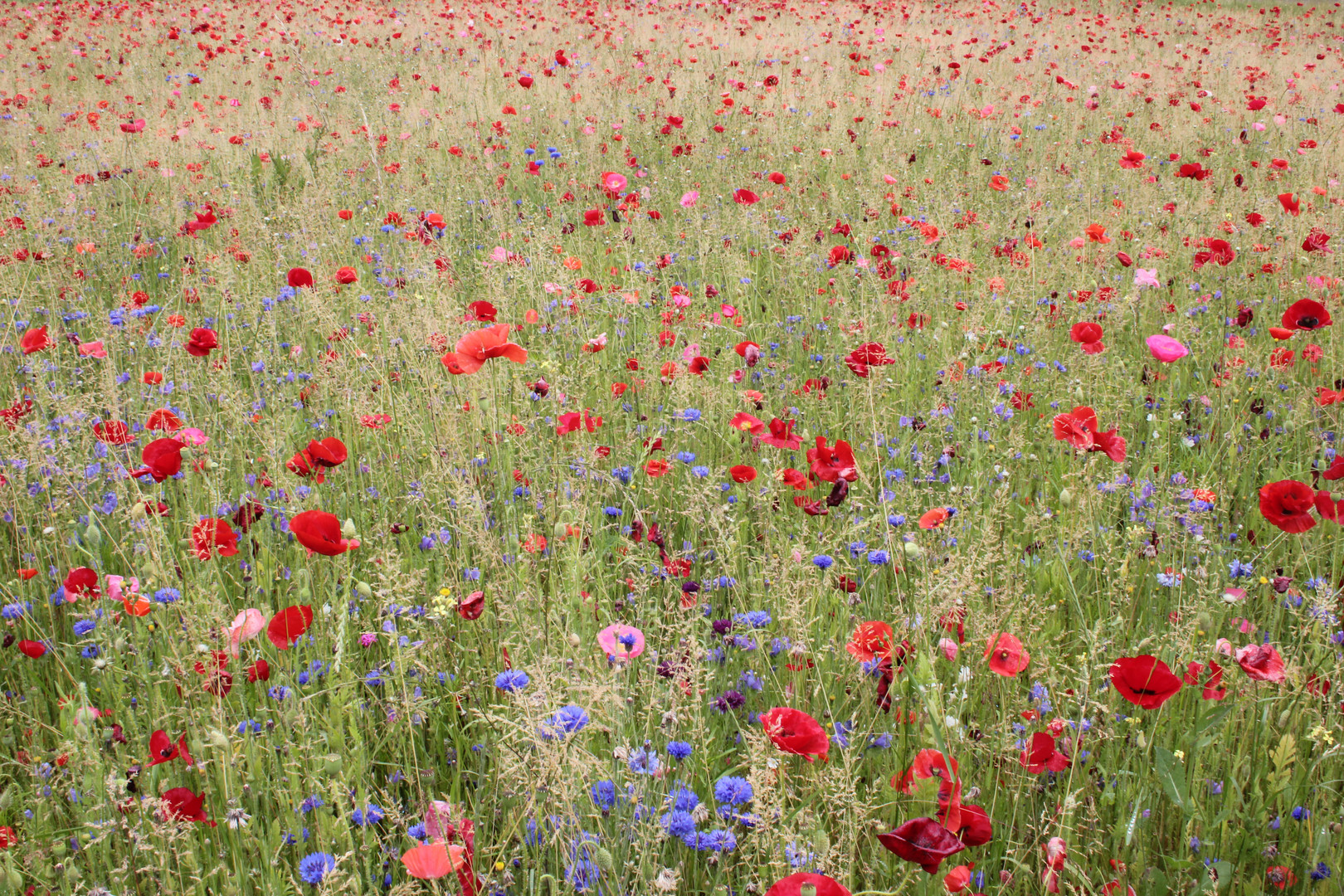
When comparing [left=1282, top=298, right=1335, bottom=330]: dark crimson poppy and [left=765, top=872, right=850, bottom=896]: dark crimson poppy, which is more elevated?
[left=1282, top=298, right=1335, bottom=330]: dark crimson poppy

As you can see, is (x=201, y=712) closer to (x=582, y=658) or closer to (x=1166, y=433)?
(x=582, y=658)

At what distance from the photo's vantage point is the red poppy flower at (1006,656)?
139 centimetres

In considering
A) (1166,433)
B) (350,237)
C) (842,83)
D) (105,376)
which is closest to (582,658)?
(105,376)

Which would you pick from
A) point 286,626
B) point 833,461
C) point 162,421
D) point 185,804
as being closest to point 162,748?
point 185,804

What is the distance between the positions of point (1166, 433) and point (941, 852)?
2225 millimetres

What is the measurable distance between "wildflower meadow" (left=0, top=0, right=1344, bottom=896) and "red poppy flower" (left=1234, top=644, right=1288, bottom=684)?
0.01m

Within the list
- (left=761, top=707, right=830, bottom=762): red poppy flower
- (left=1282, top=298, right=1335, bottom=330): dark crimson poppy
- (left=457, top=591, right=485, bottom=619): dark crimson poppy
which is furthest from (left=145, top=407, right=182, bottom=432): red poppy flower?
(left=1282, top=298, right=1335, bottom=330): dark crimson poppy

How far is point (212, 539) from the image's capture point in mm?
1477

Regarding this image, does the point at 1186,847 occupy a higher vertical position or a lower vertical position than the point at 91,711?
lower

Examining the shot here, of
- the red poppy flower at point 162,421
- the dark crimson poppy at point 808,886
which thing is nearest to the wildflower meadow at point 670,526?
the dark crimson poppy at point 808,886

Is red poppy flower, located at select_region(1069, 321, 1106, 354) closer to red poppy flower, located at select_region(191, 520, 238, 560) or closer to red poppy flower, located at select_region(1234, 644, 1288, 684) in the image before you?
red poppy flower, located at select_region(1234, 644, 1288, 684)

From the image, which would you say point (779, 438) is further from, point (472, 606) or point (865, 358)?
point (472, 606)

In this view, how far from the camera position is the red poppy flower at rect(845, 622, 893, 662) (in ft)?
4.53

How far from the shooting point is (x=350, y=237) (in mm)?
4336
